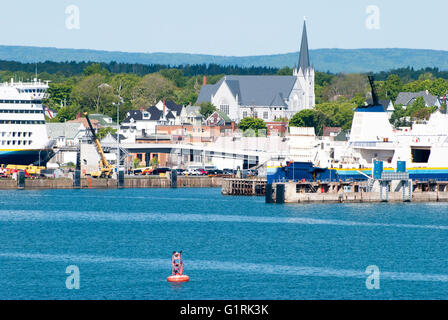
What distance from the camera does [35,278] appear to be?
1948 inches

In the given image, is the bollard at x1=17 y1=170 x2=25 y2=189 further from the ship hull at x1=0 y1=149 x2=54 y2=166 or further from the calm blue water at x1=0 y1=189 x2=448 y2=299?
the ship hull at x1=0 y1=149 x2=54 y2=166

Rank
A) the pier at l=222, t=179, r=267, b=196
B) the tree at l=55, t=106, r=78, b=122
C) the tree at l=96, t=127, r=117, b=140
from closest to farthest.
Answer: the pier at l=222, t=179, r=267, b=196 < the tree at l=96, t=127, r=117, b=140 < the tree at l=55, t=106, r=78, b=122

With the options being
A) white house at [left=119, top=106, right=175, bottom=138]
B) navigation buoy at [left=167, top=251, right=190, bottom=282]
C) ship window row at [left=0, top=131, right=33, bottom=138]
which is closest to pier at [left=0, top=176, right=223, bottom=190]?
ship window row at [left=0, top=131, right=33, bottom=138]

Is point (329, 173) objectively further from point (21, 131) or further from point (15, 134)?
point (15, 134)

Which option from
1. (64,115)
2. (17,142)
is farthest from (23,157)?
(64,115)

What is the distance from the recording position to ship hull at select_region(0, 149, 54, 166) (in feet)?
406

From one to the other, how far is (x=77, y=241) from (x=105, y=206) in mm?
24699

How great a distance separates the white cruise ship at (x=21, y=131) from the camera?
408 feet

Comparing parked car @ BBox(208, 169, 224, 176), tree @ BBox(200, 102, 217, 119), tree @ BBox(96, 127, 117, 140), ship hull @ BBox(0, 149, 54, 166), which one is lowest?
parked car @ BBox(208, 169, 224, 176)

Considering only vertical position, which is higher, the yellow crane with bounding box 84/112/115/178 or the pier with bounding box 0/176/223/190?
the yellow crane with bounding box 84/112/115/178

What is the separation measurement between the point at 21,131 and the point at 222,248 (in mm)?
70575

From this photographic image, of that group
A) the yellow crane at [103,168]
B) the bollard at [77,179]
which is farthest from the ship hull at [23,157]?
the bollard at [77,179]
